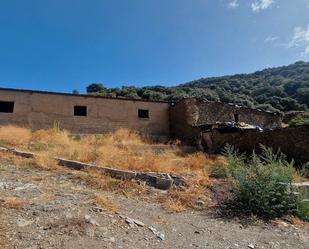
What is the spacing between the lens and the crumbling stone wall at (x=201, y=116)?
15.1 meters

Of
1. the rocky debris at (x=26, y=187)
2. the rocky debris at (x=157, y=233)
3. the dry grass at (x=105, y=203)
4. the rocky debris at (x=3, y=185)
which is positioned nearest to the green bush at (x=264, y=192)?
the rocky debris at (x=157, y=233)

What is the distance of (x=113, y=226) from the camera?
4273 millimetres

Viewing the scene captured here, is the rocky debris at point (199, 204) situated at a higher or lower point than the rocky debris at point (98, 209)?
lower

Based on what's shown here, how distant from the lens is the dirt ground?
147 inches

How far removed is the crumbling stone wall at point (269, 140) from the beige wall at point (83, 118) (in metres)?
4.40

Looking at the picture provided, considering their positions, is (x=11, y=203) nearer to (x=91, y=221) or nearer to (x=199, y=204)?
(x=91, y=221)

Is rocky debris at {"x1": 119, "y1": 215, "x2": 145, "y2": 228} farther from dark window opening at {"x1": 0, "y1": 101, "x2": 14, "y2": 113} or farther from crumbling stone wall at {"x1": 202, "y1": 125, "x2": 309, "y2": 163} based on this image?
dark window opening at {"x1": 0, "y1": 101, "x2": 14, "y2": 113}

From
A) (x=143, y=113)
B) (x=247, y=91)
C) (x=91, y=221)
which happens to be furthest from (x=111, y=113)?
(x=247, y=91)

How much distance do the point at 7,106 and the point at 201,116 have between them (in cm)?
1017

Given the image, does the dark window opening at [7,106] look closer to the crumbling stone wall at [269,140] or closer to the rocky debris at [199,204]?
the crumbling stone wall at [269,140]

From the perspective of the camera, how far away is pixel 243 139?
11.4 metres

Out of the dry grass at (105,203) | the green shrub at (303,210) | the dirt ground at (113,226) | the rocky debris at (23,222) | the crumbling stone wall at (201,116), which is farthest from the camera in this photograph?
the crumbling stone wall at (201,116)

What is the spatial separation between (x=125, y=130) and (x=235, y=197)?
33.8 feet

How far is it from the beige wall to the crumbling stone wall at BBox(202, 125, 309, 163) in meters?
4.40
